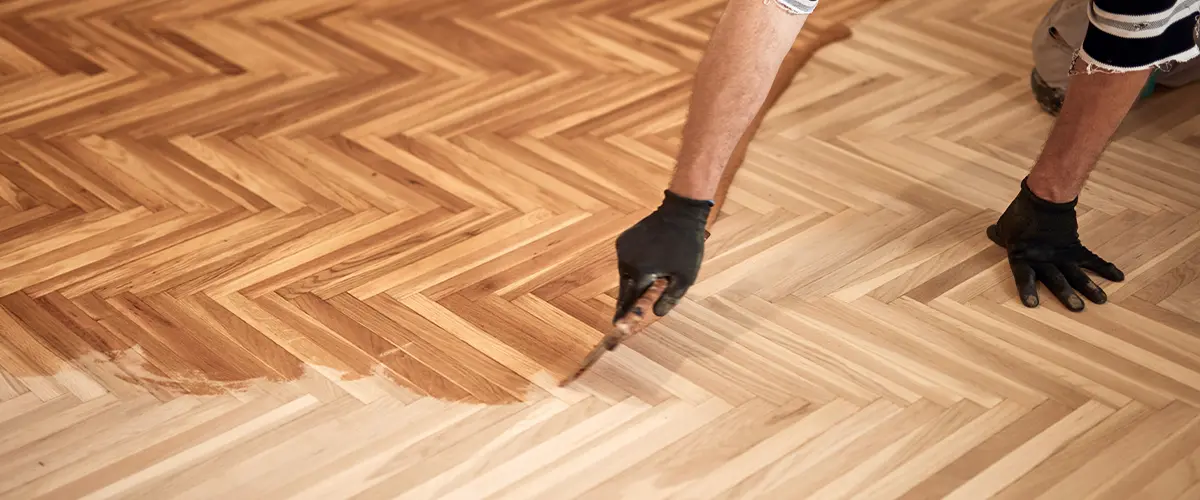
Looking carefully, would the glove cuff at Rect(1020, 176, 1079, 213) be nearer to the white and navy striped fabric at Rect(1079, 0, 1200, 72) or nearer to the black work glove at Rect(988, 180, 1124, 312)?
the black work glove at Rect(988, 180, 1124, 312)

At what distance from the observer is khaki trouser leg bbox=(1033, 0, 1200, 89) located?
2.52 metres

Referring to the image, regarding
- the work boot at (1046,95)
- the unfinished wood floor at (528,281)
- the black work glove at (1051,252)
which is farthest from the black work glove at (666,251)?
the work boot at (1046,95)

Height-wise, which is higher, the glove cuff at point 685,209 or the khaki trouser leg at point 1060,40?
the glove cuff at point 685,209

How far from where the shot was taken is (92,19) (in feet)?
9.52

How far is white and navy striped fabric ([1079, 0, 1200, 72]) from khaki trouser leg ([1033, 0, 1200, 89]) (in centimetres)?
62

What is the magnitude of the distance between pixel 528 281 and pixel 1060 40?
1309 mm

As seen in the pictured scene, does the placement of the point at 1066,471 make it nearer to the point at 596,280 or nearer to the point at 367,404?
the point at 596,280

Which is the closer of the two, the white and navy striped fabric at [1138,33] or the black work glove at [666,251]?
the black work glove at [666,251]

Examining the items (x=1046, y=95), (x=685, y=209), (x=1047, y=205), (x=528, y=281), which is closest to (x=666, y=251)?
(x=685, y=209)

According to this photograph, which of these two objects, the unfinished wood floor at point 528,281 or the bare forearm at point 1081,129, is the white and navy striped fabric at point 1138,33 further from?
the unfinished wood floor at point 528,281

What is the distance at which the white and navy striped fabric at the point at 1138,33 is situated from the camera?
5.98ft

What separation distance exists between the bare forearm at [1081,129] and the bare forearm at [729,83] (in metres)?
0.59

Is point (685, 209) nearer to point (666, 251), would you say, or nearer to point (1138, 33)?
point (666, 251)

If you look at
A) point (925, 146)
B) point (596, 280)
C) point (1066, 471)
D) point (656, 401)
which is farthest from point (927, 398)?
point (925, 146)
